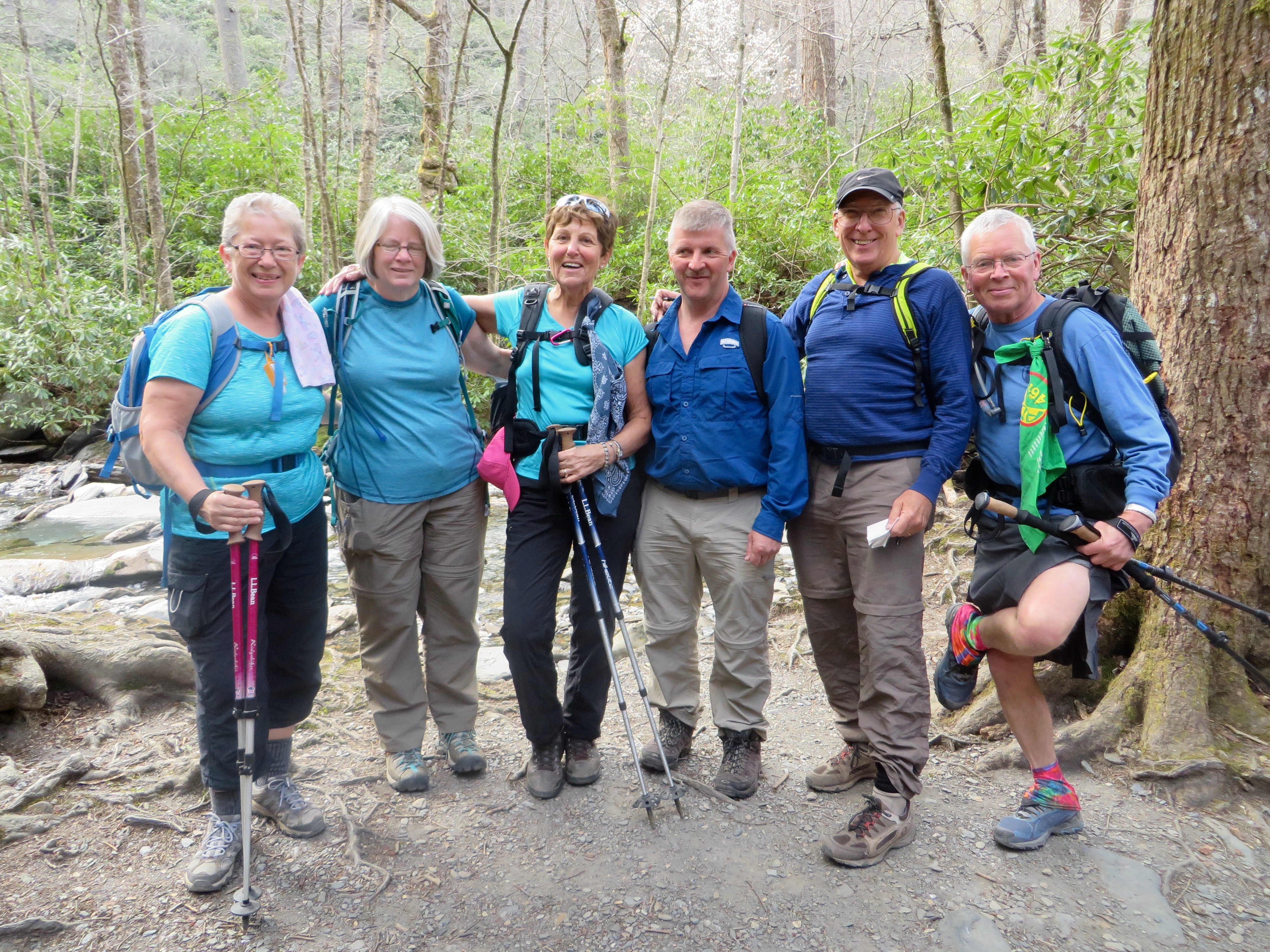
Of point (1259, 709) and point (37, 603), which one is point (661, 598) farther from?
point (37, 603)

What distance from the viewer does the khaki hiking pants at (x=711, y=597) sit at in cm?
350

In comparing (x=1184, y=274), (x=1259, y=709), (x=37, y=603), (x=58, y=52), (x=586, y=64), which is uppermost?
(x=58, y=52)

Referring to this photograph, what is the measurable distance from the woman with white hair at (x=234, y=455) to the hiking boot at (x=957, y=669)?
2.67m

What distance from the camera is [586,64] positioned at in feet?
50.2

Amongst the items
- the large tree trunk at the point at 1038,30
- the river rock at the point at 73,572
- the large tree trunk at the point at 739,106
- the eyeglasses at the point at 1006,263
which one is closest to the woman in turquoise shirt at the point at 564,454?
the eyeglasses at the point at 1006,263

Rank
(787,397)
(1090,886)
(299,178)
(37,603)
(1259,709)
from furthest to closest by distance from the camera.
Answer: (299,178)
(37,603)
(1259,709)
(787,397)
(1090,886)

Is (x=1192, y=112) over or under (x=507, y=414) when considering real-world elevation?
over

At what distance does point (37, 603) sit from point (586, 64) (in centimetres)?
1283

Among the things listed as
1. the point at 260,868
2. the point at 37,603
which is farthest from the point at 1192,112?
the point at 37,603

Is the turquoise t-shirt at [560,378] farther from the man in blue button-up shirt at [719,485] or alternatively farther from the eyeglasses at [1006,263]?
the eyeglasses at [1006,263]

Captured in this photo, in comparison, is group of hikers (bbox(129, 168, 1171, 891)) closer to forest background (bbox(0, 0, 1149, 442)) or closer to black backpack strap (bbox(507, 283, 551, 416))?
black backpack strap (bbox(507, 283, 551, 416))

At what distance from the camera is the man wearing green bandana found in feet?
9.35

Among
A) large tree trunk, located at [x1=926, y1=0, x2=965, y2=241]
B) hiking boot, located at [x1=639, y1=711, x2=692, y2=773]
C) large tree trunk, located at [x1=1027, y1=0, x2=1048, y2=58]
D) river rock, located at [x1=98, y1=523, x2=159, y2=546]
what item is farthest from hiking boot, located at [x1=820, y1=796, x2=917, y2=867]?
large tree trunk, located at [x1=1027, y1=0, x2=1048, y2=58]

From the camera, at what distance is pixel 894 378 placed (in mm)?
3191
